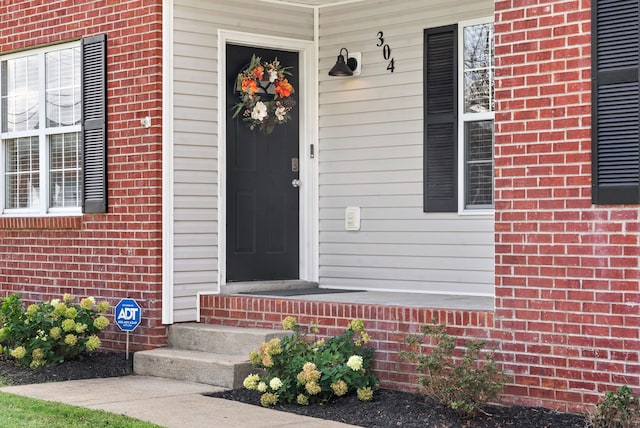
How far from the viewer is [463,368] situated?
20.8ft

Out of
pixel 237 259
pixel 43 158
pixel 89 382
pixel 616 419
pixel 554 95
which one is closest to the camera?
pixel 616 419

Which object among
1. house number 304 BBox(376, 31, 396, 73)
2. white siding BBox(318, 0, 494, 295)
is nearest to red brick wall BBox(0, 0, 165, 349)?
white siding BBox(318, 0, 494, 295)

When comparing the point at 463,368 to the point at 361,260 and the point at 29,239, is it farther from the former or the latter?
the point at 29,239

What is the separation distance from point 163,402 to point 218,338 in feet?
4.10

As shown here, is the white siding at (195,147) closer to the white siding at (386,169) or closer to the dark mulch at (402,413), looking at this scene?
the white siding at (386,169)

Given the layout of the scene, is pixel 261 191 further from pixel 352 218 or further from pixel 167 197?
pixel 167 197

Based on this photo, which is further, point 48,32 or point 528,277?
point 48,32

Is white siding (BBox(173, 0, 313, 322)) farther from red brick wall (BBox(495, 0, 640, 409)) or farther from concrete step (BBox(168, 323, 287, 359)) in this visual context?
red brick wall (BBox(495, 0, 640, 409))

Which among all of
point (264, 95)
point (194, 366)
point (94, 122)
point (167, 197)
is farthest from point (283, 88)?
point (194, 366)

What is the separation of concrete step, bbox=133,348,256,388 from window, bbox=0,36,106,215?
5.30 feet

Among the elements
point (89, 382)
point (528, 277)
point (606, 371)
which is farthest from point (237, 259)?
point (606, 371)

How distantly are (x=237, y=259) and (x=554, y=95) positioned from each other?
395 centimetres

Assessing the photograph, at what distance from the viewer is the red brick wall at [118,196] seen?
340 inches

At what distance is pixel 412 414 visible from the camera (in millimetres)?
6477
